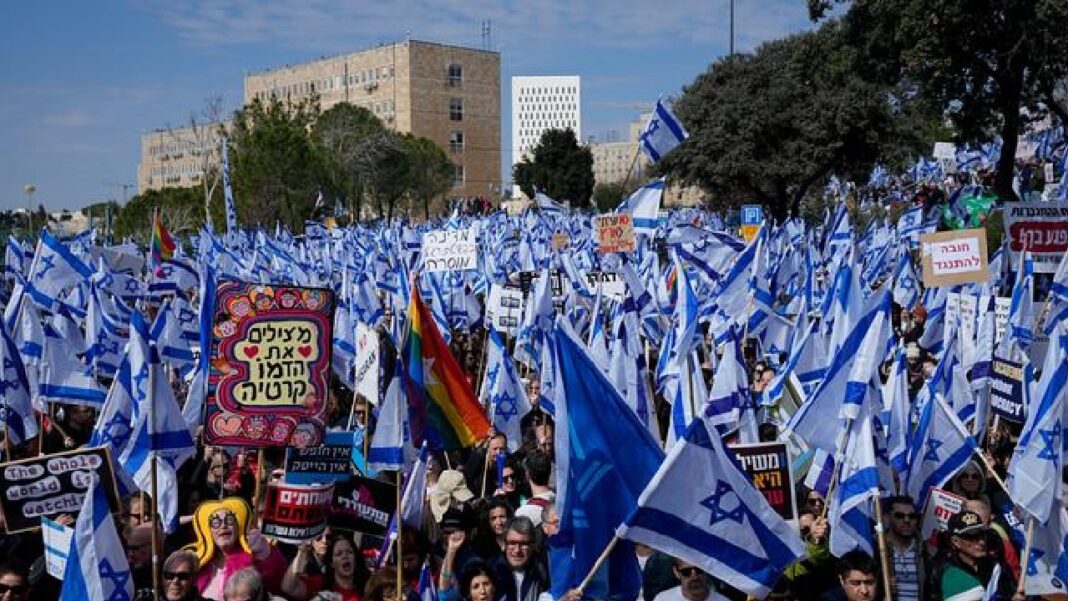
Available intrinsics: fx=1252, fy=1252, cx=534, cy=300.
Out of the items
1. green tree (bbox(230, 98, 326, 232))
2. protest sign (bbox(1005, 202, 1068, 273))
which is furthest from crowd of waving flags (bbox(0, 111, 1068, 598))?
green tree (bbox(230, 98, 326, 232))

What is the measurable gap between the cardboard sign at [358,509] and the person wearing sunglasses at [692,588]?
231 cm

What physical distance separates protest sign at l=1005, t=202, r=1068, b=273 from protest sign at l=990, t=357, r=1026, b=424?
255 centimetres

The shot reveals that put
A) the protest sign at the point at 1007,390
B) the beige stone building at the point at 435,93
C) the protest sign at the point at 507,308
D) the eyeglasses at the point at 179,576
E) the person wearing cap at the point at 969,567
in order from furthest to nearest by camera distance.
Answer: the beige stone building at the point at 435,93 → the protest sign at the point at 507,308 → the protest sign at the point at 1007,390 → the person wearing cap at the point at 969,567 → the eyeglasses at the point at 179,576

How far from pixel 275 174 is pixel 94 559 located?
50.5 metres

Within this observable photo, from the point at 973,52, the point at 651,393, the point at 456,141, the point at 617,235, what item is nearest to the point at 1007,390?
the point at 651,393

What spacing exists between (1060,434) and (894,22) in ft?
68.0

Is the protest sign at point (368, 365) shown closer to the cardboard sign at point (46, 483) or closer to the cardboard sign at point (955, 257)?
the cardboard sign at point (46, 483)

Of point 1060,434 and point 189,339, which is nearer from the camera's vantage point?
point 1060,434

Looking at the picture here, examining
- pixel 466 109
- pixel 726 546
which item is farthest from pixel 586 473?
pixel 466 109

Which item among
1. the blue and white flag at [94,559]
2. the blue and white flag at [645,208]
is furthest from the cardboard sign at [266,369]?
the blue and white flag at [645,208]

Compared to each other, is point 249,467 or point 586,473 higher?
point 586,473

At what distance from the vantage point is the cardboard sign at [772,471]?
752 cm

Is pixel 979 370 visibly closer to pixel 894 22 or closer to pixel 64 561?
pixel 64 561

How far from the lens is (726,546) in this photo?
5.84 m
